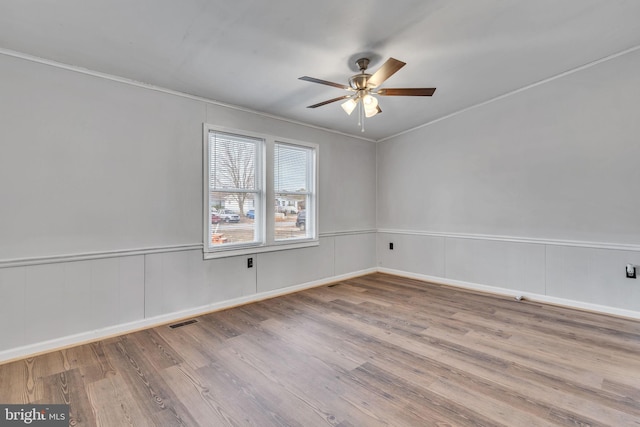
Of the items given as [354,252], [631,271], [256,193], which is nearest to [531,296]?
[631,271]

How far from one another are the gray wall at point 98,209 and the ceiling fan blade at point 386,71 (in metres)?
1.86

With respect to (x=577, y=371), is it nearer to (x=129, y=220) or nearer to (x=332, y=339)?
(x=332, y=339)

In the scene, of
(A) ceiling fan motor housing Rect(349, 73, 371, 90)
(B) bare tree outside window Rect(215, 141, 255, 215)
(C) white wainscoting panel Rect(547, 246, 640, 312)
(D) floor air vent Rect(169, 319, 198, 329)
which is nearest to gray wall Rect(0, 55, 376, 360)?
(D) floor air vent Rect(169, 319, 198, 329)

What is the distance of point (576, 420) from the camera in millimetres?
1793

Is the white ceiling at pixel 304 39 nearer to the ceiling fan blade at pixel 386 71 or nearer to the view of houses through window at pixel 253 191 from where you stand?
the ceiling fan blade at pixel 386 71

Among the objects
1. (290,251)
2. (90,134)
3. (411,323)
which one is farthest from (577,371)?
→ (90,134)

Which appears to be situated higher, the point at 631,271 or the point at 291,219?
the point at 291,219

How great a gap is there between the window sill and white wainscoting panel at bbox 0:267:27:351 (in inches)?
61.3

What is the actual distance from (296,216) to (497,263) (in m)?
3.00

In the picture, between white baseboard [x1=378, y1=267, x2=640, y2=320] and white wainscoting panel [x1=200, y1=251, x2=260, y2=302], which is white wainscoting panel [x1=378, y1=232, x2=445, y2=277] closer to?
white baseboard [x1=378, y1=267, x2=640, y2=320]

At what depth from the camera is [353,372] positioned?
7.63ft

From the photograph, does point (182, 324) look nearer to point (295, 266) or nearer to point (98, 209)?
point (98, 209)

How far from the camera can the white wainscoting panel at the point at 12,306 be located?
8.11 feet

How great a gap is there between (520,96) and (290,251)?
3809 mm
